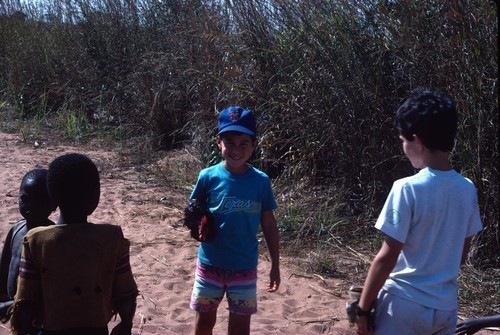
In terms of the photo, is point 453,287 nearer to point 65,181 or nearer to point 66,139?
point 65,181

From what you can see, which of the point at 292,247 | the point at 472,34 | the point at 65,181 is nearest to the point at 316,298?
the point at 292,247

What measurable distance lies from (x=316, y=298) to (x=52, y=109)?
24.6 ft

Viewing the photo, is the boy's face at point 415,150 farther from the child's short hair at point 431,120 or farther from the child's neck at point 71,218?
the child's neck at point 71,218

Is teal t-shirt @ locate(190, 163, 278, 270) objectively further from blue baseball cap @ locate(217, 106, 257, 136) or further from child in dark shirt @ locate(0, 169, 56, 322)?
child in dark shirt @ locate(0, 169, 56, 322)

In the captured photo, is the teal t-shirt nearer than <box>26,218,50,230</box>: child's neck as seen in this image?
No

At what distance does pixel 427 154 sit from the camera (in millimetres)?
2459

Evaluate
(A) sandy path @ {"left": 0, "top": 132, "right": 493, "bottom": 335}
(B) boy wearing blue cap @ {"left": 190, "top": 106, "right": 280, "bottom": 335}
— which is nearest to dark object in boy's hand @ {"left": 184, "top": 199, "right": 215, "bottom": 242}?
(B) boy wearing blue cap @ {"left": 190, "top": 106, "right": 280, "bottom": 335}

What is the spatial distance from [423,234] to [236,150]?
43.8 inches

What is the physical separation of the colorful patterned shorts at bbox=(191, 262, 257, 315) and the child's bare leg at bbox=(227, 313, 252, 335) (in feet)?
0.09

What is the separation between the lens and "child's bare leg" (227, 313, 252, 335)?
10.9 ft

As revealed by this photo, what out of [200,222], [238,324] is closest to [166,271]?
[238,324]

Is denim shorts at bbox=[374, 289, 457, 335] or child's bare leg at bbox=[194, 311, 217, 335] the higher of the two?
denim shorts at bbox=[374, 289, 457, 335]

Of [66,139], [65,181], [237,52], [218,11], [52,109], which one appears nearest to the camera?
[65,181]

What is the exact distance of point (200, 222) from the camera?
325 cm
